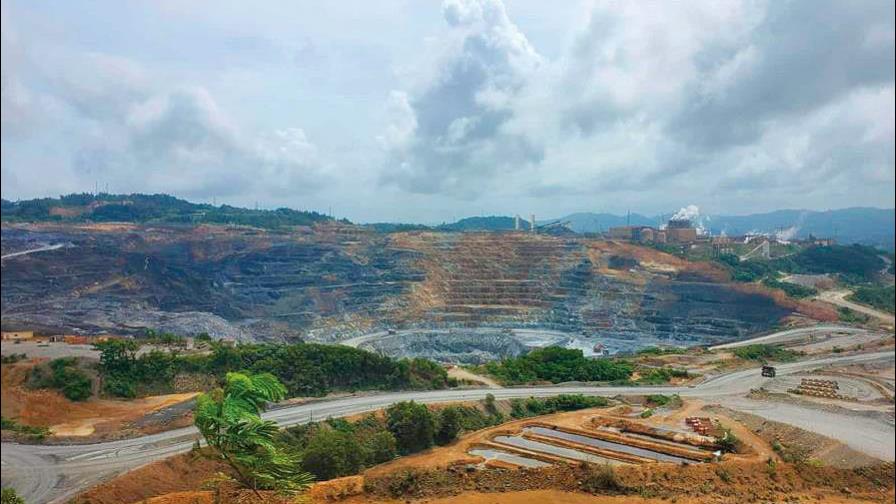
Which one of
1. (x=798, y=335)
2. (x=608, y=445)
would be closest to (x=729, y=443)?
(x=608, y=445)

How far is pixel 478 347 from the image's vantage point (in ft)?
211

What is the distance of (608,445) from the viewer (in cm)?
2456

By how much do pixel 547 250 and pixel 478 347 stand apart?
82.6ft

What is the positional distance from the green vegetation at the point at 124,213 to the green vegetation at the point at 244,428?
9114 cm

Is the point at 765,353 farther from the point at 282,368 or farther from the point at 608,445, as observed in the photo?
the point at 282,368

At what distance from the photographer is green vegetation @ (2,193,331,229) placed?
97.9 metres

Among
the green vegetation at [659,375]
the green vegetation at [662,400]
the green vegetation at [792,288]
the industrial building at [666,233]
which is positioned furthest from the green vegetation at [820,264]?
the green vegetation at [662,400]

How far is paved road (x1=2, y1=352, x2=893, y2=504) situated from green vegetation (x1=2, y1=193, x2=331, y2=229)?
7255 centimetres

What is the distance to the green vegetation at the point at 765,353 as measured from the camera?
4716 centimetres

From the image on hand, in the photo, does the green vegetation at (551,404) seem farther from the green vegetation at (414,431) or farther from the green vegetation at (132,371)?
the green vegetation at (132,371)

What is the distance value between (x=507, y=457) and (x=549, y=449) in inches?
88.3

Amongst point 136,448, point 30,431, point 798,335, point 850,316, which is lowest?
point 136,448

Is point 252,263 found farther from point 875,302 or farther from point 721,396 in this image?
point 875,302

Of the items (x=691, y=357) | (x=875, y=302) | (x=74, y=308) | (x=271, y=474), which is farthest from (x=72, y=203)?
(x=875, y=302)
